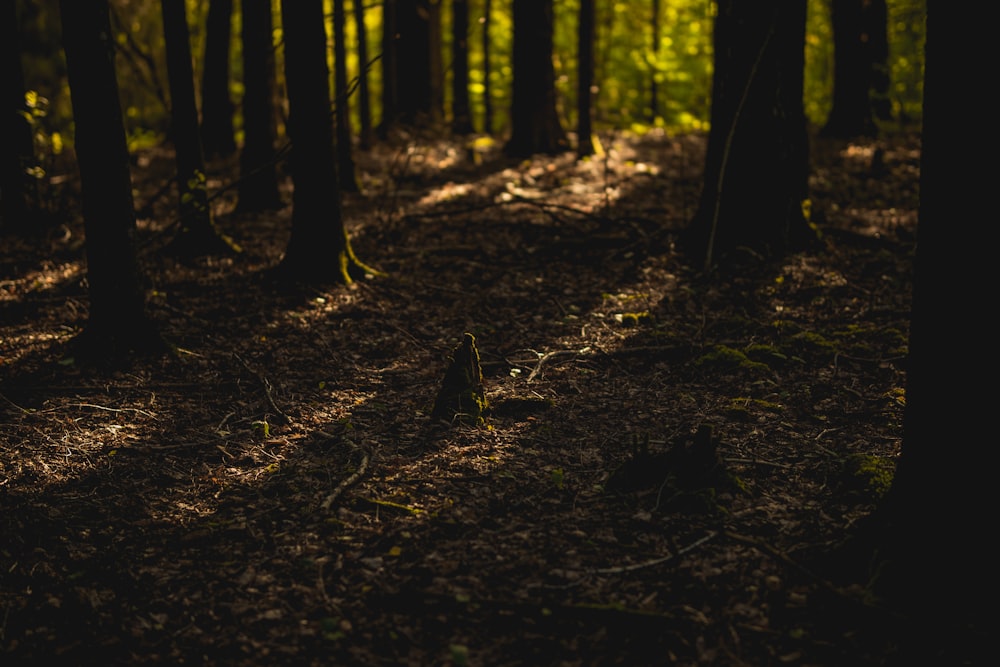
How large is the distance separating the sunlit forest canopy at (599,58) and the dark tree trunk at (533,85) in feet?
2.31

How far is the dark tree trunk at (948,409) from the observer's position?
333 centimetres

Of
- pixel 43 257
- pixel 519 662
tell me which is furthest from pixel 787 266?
pixel 43 257

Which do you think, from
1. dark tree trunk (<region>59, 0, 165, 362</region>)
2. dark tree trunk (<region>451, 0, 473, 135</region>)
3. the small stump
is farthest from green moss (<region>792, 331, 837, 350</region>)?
dark tree trunk (<region>451, 0, 473, 135</region>)

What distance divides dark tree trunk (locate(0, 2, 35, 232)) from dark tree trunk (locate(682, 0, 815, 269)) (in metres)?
8.79

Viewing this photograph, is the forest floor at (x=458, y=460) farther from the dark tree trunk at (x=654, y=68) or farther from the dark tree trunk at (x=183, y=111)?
the dark tree trunk at (x=654, y=68)

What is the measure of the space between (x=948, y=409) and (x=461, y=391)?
3.46 m

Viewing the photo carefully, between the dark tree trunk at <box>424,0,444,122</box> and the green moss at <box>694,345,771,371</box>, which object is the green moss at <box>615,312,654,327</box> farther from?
the dark tree trunk at <box>424,0,444,122</box>

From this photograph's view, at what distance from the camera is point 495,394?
6.56 meters

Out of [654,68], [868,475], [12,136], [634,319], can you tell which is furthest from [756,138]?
[654,68]

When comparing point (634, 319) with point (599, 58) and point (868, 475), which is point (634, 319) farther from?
point (599, 58)

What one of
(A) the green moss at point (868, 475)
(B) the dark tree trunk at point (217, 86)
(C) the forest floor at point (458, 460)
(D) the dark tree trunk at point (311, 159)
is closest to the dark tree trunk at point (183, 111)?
(C) the forest floor at point (458, 460)

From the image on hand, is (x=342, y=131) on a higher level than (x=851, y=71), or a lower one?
lower

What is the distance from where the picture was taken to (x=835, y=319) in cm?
815

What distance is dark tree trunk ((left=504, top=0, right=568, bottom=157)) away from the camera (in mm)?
14852
